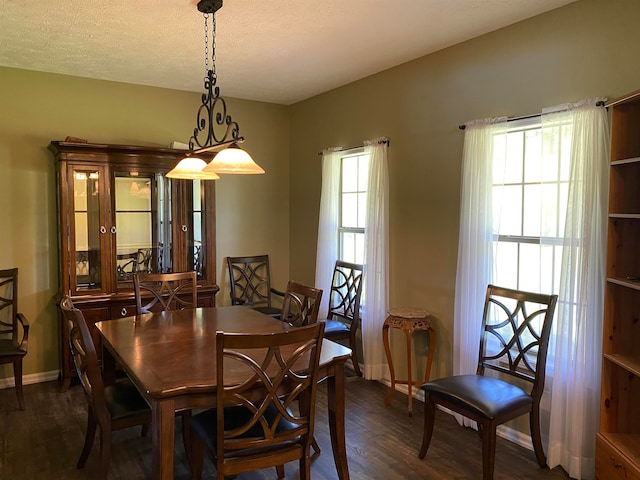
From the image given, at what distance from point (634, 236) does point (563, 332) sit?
654 mm

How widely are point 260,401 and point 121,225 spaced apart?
2.64 metres

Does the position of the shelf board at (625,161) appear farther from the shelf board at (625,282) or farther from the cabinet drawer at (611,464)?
the cabinet drawer at (611,464)

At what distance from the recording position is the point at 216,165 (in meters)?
2.50

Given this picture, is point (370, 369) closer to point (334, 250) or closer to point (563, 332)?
point (334, 250)

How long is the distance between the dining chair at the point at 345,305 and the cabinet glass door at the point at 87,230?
76.0 inches

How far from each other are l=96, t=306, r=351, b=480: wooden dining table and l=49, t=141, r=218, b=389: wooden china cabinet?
3.37 ft

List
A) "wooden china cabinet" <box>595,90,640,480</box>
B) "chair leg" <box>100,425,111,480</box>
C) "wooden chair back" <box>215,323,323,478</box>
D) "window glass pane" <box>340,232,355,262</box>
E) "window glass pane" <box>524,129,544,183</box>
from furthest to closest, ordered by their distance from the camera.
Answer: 1. "window glass pane" <box>340,232,355,262</box>
2. "window glass pane" <box>524,129,544,183</box>
3. "chair leg" <box>100,425,111,480</box>
4. "wooden china cabinet" <box>595,90,640,480</box>
5. "wooden chair back" <box>215,323,323,478</box>

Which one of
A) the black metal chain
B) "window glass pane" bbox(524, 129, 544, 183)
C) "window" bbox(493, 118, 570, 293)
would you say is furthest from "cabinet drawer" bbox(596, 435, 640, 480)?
the black metal chain

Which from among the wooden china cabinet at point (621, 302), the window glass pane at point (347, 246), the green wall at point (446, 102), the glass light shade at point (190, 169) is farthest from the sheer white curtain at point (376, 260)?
the wooden china cabinet at point (621, 302)

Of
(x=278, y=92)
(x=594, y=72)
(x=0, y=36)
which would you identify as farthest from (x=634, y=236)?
(x=0, y=36)

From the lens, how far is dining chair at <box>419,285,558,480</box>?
245 centimetres

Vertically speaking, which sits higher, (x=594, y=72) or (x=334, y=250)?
(x=594, y=72)

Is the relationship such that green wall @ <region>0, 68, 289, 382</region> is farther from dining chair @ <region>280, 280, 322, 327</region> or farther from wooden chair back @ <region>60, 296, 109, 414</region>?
dining chair @ <region>280, 280, 322, 327</region>

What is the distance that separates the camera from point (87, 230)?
398cm
